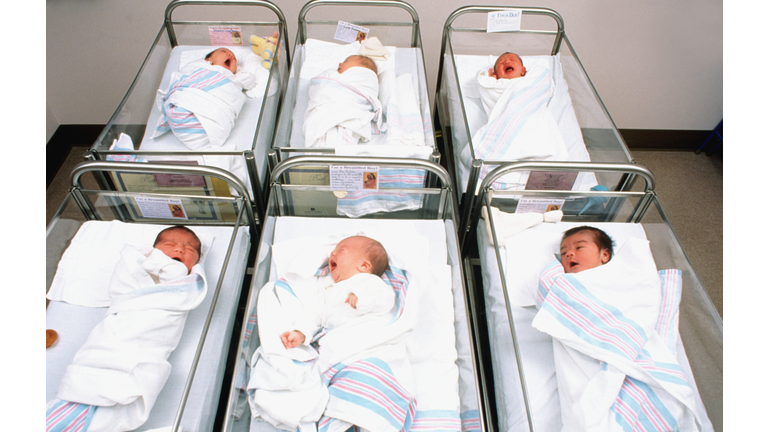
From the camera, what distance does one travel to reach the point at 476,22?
2.48m

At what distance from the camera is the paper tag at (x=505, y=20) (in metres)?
2.05

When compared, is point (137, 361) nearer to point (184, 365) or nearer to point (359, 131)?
point (184, 365)

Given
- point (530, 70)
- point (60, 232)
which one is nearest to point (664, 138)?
point (530, 70)

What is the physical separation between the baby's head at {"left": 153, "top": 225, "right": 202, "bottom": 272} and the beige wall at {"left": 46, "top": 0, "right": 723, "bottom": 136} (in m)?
1.60

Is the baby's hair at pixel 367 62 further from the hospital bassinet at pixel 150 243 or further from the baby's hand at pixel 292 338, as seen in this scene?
the baby's hand at pixel 292 338

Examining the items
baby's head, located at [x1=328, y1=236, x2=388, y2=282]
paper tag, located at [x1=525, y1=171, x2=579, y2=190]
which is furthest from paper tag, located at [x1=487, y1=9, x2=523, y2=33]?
baby's head, located at [x1=328, y1=236, x2=388, y2=282]

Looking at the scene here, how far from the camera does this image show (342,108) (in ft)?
5.78

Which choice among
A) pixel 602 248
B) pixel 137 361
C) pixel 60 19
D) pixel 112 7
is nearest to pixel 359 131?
pixel 602 248

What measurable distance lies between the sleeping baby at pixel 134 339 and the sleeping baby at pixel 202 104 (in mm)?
541

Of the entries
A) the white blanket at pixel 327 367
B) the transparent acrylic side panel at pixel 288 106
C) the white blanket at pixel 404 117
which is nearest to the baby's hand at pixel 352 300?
the white blanket at pixel 327 367

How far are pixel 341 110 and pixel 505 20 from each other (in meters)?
1.01

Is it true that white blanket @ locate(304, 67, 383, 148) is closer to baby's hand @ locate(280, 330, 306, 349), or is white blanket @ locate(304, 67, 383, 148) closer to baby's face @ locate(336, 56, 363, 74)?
baby's face @ locate(336, 56, 363, 74)

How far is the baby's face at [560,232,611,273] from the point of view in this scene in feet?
4.41

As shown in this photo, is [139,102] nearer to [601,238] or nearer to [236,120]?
[236,120]
